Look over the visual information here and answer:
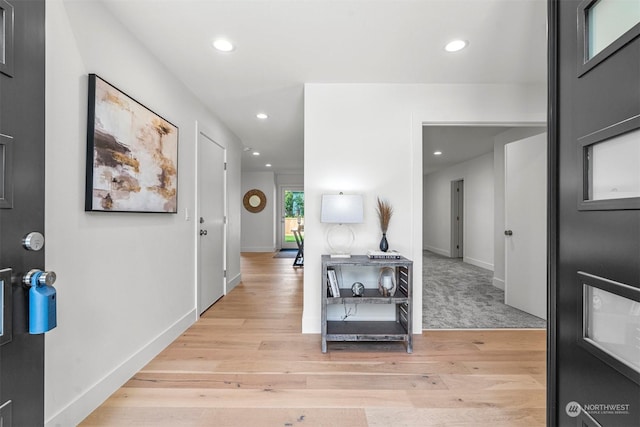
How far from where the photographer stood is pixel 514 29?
1913 mm

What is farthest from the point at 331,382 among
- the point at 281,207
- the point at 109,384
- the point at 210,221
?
the point at 281,207

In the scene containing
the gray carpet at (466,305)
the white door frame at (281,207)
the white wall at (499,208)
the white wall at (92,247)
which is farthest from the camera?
the white door frame at (281,207)

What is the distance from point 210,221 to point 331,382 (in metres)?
2.29

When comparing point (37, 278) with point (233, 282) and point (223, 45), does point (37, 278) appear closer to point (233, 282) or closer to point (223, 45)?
point (223, 45)

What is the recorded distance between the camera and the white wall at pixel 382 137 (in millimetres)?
2719

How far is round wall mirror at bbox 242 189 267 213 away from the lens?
834cm

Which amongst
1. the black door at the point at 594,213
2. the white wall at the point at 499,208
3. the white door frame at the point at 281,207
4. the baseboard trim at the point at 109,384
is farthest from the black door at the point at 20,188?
the white door frame at the point at 281,207

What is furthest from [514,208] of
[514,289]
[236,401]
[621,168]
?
[236,401]

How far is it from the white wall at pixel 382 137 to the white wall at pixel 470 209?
3521 mm

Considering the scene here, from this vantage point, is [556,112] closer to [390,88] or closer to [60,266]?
[390,88]

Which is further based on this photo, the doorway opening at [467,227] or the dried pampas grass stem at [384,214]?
the doorway opening at [467,227]

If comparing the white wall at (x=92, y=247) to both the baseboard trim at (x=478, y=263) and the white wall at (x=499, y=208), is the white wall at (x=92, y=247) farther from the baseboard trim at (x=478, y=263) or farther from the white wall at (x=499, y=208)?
the baseboard trim at (x=478, y=263)

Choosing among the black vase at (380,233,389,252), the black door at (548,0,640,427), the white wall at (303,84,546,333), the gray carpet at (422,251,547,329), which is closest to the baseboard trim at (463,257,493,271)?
the gray carpet at (422,251,547,329)

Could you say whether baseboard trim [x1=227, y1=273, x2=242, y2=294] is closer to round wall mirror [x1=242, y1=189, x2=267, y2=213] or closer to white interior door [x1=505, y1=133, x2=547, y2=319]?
white interior door [x1=505, y1=133, x2=547, y2=319]
